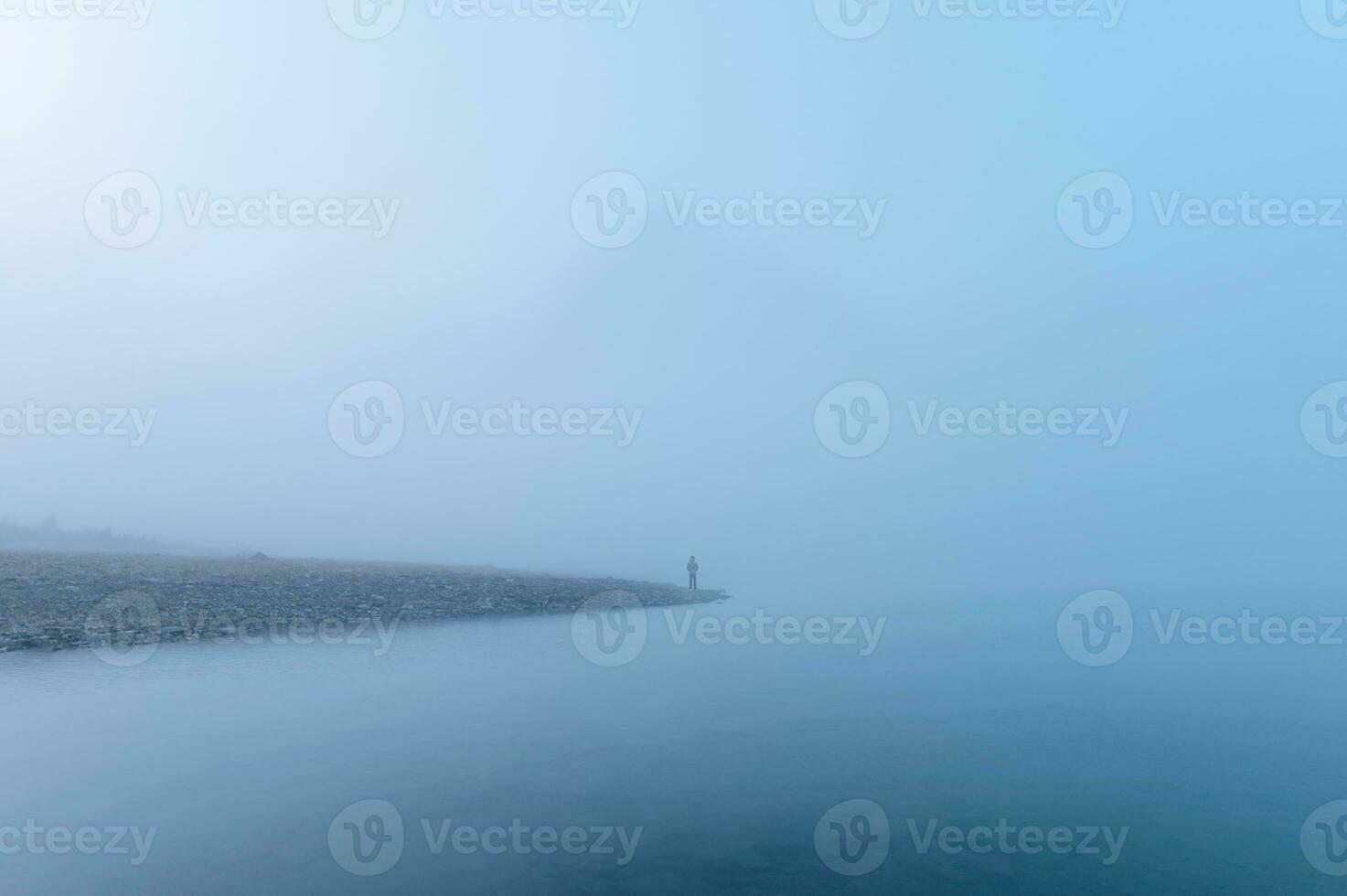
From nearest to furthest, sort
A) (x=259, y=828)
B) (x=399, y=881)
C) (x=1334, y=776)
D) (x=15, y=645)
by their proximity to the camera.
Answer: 1. (x=399, y=881)
2. (x=259, y=828)
3. (x=1334, y=776)
4. (x=15, y=645)

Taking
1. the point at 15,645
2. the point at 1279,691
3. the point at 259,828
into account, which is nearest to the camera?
the point at 259,828

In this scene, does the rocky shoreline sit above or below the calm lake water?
above

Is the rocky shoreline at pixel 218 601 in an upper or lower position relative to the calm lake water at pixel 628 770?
upper

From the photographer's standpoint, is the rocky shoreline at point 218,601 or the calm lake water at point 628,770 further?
the rocky shoreline at point 218,601

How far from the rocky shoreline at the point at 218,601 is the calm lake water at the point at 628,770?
10.1 ft

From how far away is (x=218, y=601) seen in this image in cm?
3403

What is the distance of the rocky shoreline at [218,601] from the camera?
27.3 meters

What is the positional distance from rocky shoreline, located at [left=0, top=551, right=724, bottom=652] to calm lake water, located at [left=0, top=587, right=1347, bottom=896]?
3.08 meters

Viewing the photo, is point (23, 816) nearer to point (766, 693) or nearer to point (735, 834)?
point (735, 834)

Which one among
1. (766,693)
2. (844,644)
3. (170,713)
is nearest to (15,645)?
(170,713)

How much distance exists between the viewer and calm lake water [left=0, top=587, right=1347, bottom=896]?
12.0 m

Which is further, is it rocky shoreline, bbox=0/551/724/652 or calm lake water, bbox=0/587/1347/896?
rocky shoreline, bbox=0/551/724/652

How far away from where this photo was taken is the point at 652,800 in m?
14.7

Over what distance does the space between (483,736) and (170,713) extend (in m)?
7.23
